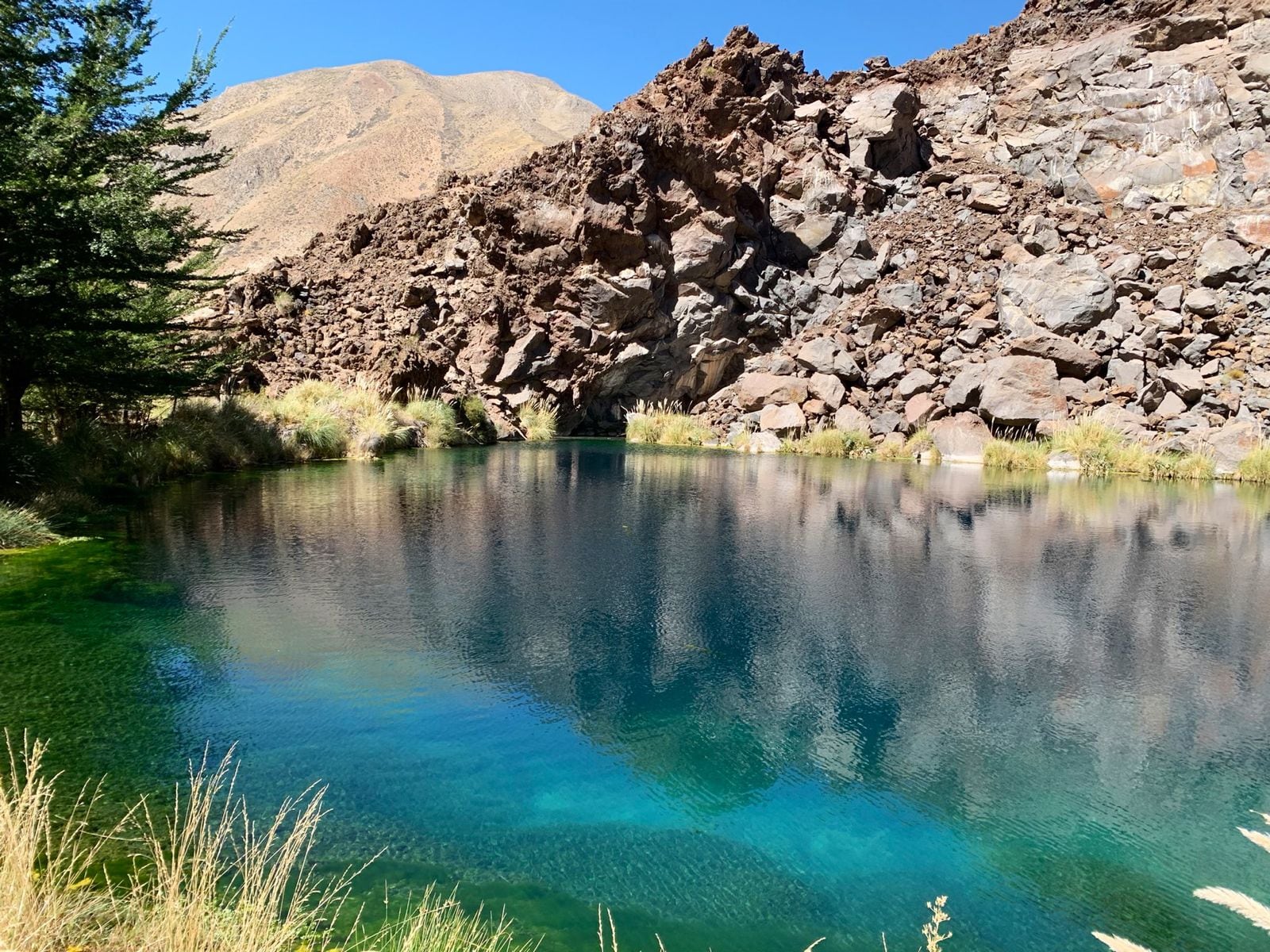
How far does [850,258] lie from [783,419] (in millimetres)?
9293

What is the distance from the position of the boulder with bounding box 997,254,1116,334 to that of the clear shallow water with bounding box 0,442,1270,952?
1530 cm

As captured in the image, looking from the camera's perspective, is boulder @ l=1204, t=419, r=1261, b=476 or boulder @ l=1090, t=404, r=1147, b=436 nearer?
boulder @ l=1204, t=419, r=1261, b=476

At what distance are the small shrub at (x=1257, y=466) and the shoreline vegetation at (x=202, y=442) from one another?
2029 centimetres

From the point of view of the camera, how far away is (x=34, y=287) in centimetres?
886

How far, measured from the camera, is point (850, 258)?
3127 centimetres

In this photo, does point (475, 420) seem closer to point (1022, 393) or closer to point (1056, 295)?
point (1022, 393)

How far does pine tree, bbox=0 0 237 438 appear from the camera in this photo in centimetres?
852

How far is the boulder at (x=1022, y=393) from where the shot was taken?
2220 cm

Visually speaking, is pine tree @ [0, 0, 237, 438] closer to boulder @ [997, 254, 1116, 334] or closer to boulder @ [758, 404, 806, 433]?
boulder @ [758, 404, 806, 433]

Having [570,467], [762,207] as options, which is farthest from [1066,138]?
[570,467]

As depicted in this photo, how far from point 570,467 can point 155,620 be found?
507 inches

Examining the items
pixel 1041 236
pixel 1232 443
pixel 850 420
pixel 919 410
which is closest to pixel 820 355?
pixel 850 420

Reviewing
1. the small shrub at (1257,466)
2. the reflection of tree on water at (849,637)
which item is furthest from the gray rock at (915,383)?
the reflection of tree on water at (849,637)

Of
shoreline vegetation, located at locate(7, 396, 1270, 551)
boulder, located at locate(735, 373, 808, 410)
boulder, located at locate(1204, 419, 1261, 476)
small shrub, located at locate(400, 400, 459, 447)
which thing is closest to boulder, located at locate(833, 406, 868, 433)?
shoreline vegetation, located at locate(7, 396, 1270, 551)
